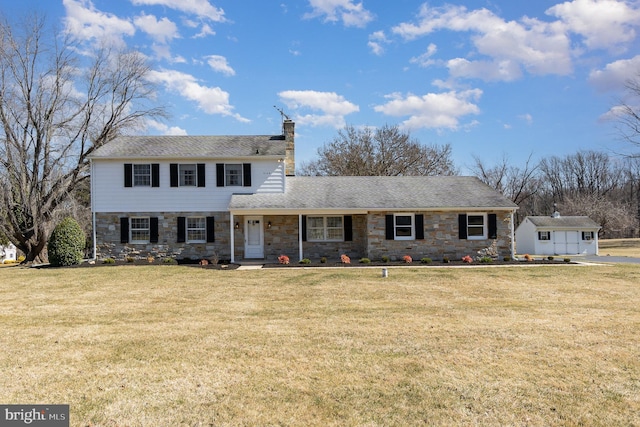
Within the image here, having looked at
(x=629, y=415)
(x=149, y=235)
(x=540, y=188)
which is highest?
(x=540, y=188)

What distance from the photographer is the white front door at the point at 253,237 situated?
65.8ft

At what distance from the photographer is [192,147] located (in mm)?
20562

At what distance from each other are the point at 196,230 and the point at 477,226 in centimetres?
1224

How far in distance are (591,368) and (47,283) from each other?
1431 cm

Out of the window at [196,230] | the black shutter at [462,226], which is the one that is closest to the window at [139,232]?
the window at [196,230]

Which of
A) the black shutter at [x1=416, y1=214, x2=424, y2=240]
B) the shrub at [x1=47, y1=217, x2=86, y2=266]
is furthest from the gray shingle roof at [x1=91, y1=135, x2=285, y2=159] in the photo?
the black shutter at [x1=416, y1=214, x2=424, y2=240]

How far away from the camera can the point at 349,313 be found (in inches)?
346

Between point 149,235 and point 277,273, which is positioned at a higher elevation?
point 149,235

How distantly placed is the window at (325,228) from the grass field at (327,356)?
827 cm

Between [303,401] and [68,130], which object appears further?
[68,130]

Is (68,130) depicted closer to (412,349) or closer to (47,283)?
(47,283)

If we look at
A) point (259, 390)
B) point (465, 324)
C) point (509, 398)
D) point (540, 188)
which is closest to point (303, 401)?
point (259, 390)

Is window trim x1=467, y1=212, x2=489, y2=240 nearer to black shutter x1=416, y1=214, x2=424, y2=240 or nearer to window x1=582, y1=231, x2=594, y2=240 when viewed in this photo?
black shutter x1=416, y1=214, x2=424, y2=240

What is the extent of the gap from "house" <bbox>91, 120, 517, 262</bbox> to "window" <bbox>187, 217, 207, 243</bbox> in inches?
1.7
